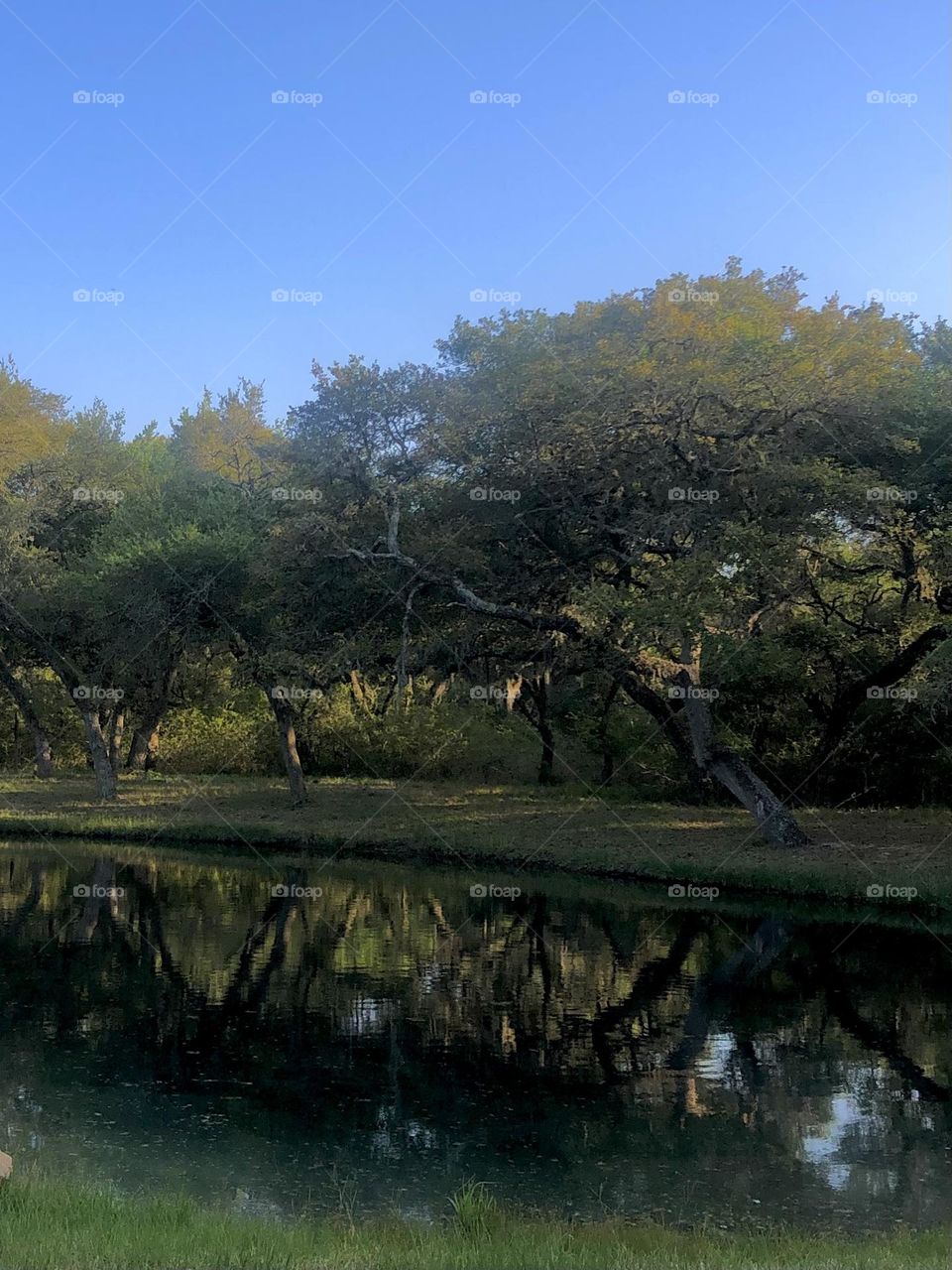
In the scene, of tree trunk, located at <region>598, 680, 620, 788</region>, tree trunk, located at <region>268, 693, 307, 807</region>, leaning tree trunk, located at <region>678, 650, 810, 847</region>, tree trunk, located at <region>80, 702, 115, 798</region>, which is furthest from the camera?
tree trunk, located at <region>598, 680, 620, 788</region>

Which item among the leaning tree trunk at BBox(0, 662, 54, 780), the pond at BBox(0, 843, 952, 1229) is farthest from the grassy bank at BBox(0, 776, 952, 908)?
the leaning tree trunk at BBox(0, 662, 54, 780)

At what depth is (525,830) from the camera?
34844mm

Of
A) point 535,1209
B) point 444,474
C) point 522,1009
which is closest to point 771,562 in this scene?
point 444,474

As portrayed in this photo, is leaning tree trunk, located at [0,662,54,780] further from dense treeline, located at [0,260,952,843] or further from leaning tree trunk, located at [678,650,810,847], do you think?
leaning tree trunk, located at [678,650,810,847]

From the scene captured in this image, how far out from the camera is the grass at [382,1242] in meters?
7.60

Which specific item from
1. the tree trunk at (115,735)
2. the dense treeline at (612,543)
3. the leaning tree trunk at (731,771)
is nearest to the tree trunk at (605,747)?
the dense treeline at (612,543)

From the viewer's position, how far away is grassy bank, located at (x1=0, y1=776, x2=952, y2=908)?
1089 inches

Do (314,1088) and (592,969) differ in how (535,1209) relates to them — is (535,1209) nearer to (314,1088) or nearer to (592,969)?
(314,1088)

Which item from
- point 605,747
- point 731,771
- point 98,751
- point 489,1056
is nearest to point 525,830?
point 731,771

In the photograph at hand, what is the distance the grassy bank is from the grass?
17588 mm

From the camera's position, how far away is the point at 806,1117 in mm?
12500

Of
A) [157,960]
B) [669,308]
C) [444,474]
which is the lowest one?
[157,960]

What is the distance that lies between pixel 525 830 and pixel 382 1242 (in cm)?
2627

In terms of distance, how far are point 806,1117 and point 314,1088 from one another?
17.1 feet
